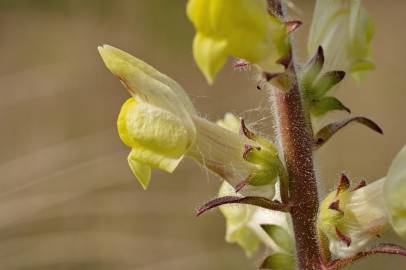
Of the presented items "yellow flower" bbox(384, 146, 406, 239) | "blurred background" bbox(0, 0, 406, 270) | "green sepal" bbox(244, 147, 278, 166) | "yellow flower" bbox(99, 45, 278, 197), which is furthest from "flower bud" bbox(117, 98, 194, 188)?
"blurred background" bbox(0, 0, 406, 270)

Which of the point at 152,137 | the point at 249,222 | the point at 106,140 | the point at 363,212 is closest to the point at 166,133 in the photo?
the point at 152,137

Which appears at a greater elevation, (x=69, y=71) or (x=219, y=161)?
(x=219, y=161)

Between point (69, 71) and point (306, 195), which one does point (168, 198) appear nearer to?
point (69, 71)

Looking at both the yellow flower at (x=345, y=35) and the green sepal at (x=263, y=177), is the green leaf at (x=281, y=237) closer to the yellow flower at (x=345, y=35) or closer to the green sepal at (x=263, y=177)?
the green sepal at (x=263, y=177)

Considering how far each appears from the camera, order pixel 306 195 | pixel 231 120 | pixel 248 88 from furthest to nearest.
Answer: pixel 248 88 → pixel 231 120 → pixel 306 195

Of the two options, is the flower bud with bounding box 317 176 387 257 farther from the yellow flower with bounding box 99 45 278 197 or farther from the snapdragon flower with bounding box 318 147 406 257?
the yellow flower with bounding box 99 45 278 197

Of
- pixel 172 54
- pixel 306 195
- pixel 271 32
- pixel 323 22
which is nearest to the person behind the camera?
pixel 271 32

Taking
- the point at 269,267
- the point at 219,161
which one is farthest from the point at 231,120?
the point at 269,267

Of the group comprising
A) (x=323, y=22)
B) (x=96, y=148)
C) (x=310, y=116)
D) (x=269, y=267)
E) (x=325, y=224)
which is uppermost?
(x=323, y=22)

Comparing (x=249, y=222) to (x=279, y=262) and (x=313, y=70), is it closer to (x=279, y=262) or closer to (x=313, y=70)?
(x=279, y=262)

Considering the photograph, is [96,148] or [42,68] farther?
[42,68]
